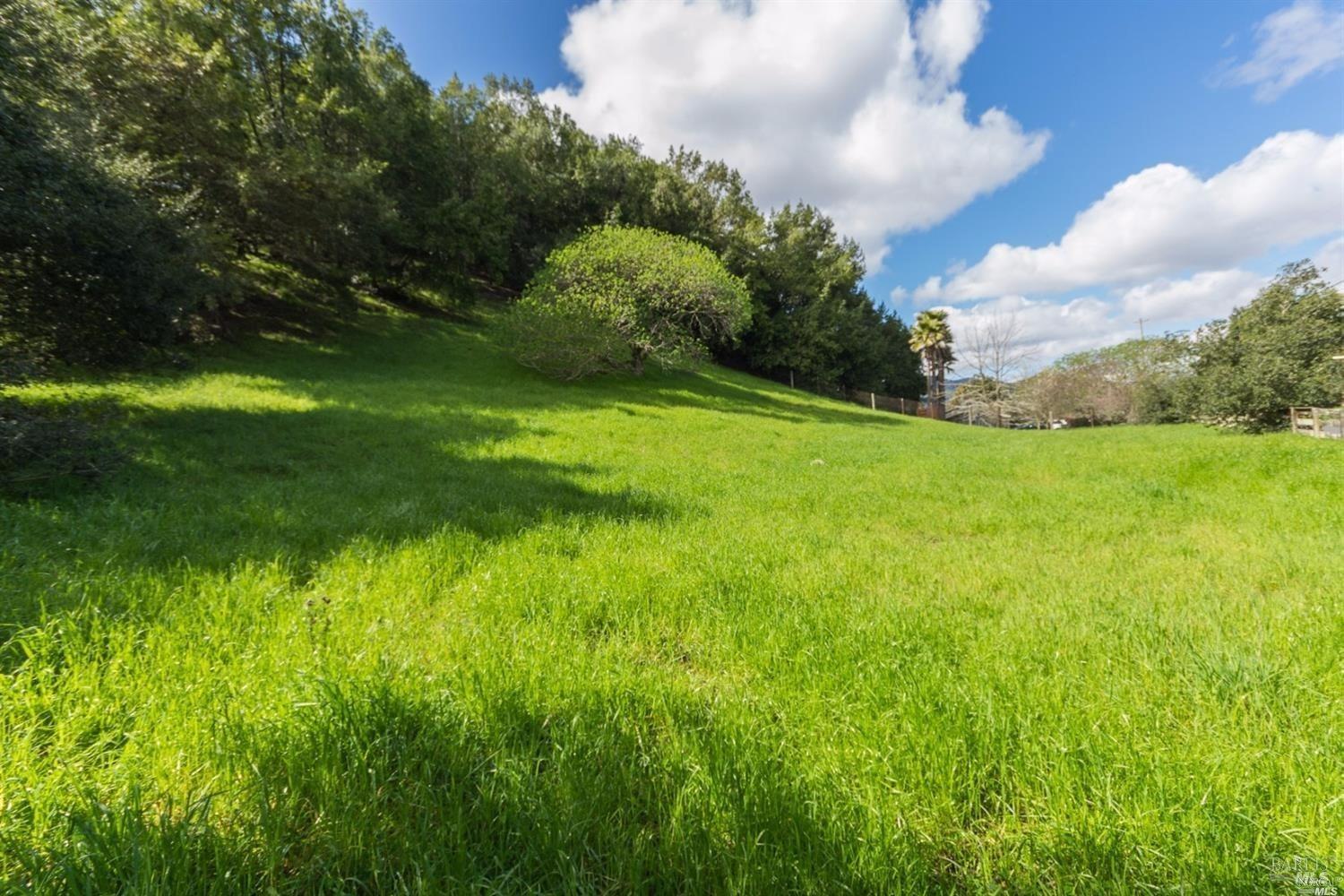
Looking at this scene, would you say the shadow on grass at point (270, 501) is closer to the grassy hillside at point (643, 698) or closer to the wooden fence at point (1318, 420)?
the grassy hillside at point (643, 698)

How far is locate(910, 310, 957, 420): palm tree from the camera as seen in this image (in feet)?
157

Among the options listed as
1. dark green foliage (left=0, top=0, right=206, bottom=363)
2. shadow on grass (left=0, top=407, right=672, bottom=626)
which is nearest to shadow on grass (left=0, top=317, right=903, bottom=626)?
shadow on grass (left=0, top=407, right=672, bottom=626)

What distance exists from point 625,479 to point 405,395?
9305 mm

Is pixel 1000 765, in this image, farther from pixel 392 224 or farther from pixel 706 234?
pixel 706 234

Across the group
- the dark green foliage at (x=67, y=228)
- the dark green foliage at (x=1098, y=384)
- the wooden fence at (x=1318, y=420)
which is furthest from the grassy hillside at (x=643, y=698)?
the dark green foliage at (x=1098, y=384)

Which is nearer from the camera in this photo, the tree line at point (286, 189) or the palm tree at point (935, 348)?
the tree line at point (286, 189)

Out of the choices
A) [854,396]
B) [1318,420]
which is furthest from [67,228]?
[854,396]

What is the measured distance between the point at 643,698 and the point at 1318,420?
2858 cm

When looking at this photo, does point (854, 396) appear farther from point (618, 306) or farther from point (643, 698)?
point (643, 698)

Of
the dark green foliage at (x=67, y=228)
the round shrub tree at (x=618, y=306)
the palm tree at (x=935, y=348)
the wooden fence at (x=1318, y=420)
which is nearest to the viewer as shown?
the dark green foliage at (x=67, y=228)

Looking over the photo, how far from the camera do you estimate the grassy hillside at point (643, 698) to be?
53.7 inches

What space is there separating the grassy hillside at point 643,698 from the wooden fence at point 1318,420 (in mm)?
20170

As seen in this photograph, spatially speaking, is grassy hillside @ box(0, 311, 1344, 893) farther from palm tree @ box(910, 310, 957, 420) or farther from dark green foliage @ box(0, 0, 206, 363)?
palm tree @ box(910, 310, 957, 420)

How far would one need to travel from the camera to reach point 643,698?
2051mm
